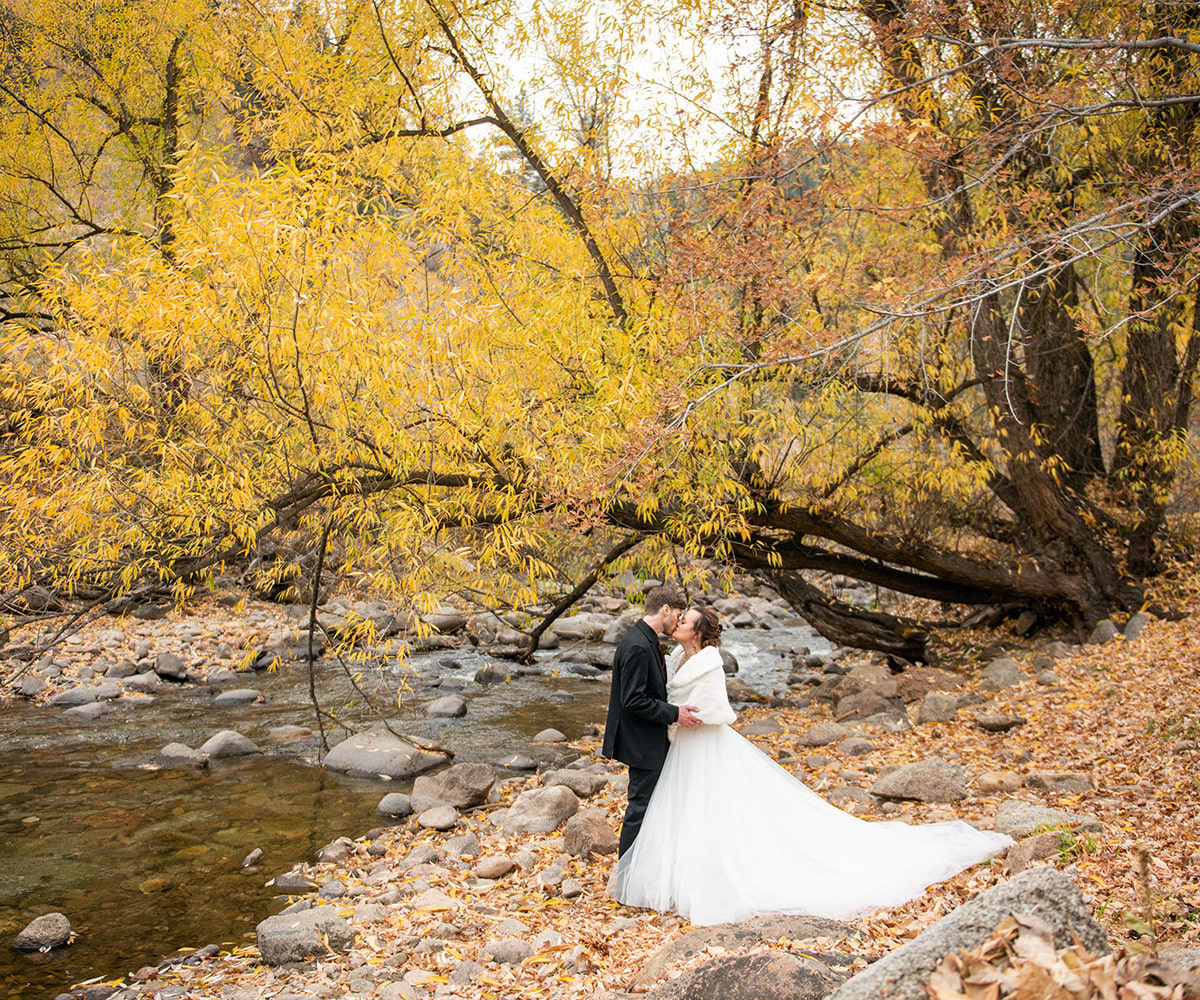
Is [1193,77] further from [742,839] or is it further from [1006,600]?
[742,839]

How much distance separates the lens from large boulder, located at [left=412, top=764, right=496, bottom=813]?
8586 millimetres

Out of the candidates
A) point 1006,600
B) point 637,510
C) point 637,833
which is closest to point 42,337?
point 637,510

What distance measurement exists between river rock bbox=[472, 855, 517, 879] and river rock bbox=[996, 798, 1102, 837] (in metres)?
3.35

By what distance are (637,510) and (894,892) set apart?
468 cm

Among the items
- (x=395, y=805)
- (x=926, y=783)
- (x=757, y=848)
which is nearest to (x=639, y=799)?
(x=757, y=848)

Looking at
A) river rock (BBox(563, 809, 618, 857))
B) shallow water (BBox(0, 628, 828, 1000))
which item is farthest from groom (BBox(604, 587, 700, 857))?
shallow water (BBox(0, 628, 828, 1000))

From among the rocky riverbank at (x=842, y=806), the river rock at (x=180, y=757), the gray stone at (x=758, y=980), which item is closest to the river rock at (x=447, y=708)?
the rocky riverbank at (x=842, y=806)

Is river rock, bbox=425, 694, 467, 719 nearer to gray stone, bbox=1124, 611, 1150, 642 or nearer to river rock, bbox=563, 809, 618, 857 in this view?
river rock, bbox=563, 809, 618, 857

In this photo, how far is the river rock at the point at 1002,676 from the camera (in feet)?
34.3

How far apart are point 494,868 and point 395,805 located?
2215 mm

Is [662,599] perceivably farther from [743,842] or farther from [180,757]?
[180,757]

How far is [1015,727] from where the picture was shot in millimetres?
8789

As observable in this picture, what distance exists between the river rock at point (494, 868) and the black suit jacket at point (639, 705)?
1.60 m

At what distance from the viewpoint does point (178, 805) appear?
8.75m
